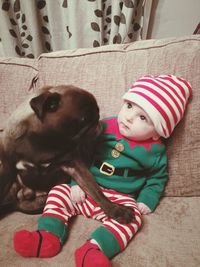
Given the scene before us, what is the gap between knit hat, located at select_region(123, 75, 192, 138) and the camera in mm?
1042

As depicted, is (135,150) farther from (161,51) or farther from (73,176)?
(161,51)

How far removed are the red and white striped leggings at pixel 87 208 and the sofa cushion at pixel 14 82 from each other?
1.78ft

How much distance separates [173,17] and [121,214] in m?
1.54

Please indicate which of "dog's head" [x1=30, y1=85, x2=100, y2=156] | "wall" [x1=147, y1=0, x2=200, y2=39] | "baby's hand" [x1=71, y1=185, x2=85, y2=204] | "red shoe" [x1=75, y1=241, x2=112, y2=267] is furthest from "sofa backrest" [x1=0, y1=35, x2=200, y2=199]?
"wall" [x1=147, y1=0, x2=200, y2=39]

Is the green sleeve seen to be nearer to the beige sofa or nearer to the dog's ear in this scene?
the beige sofa

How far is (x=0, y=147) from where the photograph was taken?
1.13 meters

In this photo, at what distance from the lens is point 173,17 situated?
1983 mm

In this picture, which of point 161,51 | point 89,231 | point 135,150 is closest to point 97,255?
point 89,231

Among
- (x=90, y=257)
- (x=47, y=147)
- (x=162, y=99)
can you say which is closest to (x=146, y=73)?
(x=162, y=99)

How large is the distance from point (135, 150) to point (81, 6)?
1.13 m

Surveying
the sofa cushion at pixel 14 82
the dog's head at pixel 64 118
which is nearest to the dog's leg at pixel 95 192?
the dog's head at pixel 64 118

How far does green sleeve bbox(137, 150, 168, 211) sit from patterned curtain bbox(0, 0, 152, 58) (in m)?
1.02

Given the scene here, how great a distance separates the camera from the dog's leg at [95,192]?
3.21 feet

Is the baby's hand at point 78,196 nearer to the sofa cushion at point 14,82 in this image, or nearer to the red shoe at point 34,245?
the red shoe at point 34,245
